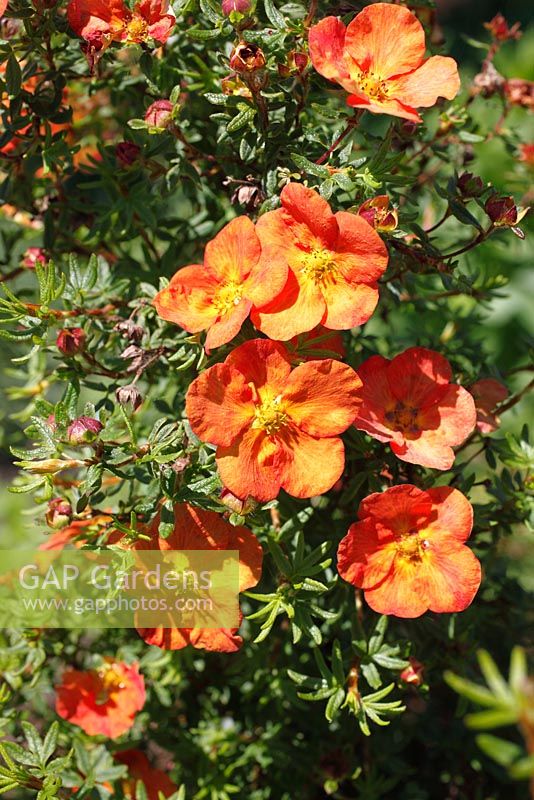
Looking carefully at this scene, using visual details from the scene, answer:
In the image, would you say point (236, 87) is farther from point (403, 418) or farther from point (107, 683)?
point (107, 683)

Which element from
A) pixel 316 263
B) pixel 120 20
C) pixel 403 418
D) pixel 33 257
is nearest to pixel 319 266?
pixel 316 263

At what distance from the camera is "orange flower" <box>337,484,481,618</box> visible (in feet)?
4.57

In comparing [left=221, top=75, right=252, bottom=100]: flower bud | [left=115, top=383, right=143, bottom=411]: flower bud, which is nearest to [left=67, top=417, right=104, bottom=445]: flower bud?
[left=115, top=383, right=143, bottom=411]: flower bud

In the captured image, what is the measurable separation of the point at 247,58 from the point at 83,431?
2.16ft

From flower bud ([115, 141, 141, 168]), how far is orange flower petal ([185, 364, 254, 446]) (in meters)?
0.56

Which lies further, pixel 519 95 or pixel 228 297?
pixel 519 95

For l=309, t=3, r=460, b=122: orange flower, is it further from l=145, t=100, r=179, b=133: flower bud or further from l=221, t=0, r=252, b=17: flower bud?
l=145, t=100, r=179, b=133: flower bud

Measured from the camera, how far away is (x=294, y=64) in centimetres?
139

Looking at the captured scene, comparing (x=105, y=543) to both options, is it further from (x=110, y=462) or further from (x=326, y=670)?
(x=326, y=670)

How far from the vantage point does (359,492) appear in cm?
169

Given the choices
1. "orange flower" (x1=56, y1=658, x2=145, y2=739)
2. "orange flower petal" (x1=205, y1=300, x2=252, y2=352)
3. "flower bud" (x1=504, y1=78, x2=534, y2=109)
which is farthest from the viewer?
"flower bud" (x1=504, y1=78, x2=534, y2=109)

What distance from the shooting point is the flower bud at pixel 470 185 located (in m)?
1.45

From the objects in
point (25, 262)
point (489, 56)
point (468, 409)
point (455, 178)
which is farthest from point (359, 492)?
point (489, 56)

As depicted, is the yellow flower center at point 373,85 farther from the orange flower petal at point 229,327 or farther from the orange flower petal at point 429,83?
the orange flower petal at point 229,327
